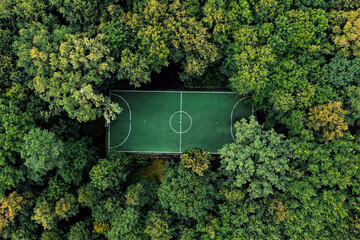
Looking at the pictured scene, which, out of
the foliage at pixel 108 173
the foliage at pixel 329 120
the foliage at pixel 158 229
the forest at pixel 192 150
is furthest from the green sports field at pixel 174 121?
the foliage at pixel 158 229

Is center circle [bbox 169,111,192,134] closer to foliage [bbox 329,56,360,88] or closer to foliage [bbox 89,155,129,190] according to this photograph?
foliage [bbox 89,155,129,190]

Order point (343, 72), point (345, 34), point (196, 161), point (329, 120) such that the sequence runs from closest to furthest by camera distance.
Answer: point (329, 120)
point (196, 161)
point (343, 72)
point (345, 34)

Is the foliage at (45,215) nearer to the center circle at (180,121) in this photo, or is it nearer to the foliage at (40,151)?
the foliage at (40,151)

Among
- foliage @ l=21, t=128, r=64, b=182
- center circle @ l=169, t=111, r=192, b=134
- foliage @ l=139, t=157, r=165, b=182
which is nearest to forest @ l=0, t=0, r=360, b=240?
foliage @ l=21, t=128, r=64, b=182

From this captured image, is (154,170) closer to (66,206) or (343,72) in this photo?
(66,206)

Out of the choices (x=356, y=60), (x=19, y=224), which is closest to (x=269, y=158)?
(x=356, y=60)

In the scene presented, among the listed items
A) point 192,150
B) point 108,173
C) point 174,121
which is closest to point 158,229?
point 108,173

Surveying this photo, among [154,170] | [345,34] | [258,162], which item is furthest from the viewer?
[154,170]
